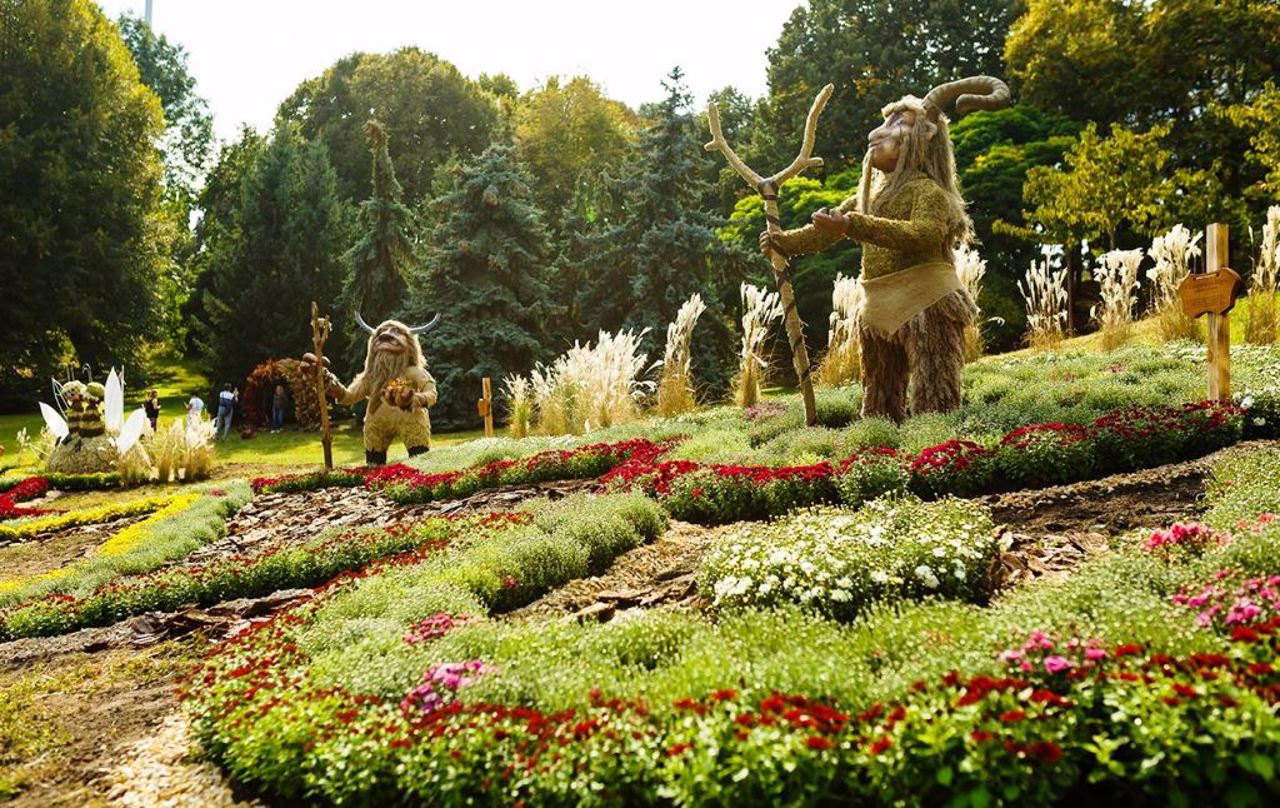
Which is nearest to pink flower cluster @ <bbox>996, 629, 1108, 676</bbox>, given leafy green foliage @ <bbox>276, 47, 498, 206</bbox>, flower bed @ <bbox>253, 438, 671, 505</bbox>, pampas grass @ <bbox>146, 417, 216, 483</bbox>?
flower bed @ <bbox>253, 438, 671, 505</bbox>

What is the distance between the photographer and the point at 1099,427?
17.1 feet

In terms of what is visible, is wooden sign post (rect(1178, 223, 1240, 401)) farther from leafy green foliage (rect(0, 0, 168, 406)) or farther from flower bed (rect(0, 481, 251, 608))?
leafy green foliage (rect(0, 0, 168, 406))

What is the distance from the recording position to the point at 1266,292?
29.4 feet

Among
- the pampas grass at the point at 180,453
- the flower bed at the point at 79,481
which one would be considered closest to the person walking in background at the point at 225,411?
the pampas grass at the point at 180,453

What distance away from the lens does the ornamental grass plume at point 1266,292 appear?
27.9 ft

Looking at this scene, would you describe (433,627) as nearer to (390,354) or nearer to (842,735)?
(842,735)

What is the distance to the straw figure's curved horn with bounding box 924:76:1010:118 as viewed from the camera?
19.7 ft

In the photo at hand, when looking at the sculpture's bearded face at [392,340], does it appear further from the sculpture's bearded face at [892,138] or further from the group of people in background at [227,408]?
the group of people in background at [227,408]

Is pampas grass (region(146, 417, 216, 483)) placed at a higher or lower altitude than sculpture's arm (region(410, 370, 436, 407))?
lower

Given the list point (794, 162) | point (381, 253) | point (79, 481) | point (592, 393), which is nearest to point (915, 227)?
point (794, 162)

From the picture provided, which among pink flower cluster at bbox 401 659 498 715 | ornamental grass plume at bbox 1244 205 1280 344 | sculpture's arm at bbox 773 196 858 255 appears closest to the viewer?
pink flower cluster at bbox 401 659 498 715

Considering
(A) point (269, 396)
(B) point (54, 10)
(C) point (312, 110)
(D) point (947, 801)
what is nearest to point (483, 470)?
(D) point (947, 801)

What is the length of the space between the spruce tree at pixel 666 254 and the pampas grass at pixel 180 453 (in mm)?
9043

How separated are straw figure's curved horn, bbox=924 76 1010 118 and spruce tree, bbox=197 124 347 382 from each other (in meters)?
20.2
